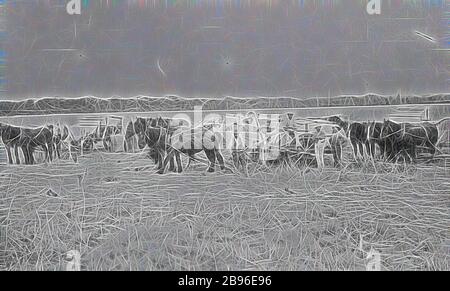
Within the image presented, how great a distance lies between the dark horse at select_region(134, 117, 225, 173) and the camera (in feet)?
5.56

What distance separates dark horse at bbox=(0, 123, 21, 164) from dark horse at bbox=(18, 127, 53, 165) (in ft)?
0.06

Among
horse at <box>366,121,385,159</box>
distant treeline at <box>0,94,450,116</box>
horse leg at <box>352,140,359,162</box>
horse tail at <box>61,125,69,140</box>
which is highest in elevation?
distant treeline at <box>0,94,450,116</box>

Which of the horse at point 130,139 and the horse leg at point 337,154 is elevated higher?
the horse at point 130,139

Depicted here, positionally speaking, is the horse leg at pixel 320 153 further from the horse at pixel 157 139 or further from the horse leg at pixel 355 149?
the horse at pixel 157 139

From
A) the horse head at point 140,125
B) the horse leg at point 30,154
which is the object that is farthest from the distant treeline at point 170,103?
the horse leg at point 30,154

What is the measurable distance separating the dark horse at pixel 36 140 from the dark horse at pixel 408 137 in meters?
1.49

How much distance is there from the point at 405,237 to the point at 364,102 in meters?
0.63

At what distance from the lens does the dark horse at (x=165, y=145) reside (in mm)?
1693

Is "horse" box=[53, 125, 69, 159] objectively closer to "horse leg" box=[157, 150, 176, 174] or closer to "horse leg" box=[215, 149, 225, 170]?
"horse leg" box=[157, 150, 176, 174]

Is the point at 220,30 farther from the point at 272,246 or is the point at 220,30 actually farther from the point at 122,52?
the point at 272,246

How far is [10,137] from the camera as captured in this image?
1.71 metres

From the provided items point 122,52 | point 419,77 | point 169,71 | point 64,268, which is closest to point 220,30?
point 169,71

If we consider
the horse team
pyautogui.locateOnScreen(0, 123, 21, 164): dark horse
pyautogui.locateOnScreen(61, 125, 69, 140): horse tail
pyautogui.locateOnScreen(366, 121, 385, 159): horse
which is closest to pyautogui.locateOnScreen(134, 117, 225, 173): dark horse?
the horse team

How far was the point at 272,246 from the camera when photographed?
170 centimetres
